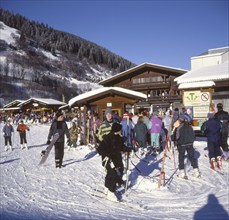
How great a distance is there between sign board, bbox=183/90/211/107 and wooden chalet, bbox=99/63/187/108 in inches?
690

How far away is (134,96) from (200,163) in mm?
6519

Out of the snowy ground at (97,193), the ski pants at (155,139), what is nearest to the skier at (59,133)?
Result: the snowy ground at (97,193)

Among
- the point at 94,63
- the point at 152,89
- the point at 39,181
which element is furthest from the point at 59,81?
the point at 39,181

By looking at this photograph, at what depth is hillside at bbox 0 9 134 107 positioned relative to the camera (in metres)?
101

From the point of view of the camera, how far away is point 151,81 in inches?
1395

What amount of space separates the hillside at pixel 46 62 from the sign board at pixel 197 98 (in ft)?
245

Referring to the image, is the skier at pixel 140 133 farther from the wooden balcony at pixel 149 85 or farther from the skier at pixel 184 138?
the wooden balcony at pixel 149 85

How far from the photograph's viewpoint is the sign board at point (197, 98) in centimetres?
1387

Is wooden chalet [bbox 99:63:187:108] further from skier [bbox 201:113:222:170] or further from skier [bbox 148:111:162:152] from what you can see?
skier [bbox 201:113:222:170]

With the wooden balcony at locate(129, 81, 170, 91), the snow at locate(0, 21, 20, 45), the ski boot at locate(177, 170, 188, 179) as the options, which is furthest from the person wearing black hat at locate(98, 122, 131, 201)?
the snow at locate(0, 21, 20, 45)

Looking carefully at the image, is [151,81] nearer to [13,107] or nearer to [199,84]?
[199,84]

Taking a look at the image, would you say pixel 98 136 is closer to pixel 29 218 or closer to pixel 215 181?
pixel 29 218

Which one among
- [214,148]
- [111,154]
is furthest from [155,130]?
[111,154]

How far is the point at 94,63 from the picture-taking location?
158250mm
